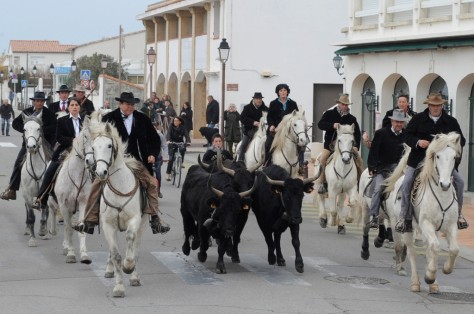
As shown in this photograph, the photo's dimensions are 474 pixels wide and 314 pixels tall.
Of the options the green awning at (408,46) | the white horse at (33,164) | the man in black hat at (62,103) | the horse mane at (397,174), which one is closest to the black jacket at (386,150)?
the horse mane at (397,174)

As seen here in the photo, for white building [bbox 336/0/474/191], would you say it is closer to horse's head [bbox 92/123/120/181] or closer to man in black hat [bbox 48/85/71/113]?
man in black hat [bbox 48/85/71/113]

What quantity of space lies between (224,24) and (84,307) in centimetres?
3801

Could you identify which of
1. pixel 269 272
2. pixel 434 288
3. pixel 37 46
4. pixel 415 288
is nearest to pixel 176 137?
pixel 269 272

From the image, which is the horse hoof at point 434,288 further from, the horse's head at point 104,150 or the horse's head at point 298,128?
the horse's head at point 298,128

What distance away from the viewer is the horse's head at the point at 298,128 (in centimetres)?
2055

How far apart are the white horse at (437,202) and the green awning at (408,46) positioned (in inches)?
516

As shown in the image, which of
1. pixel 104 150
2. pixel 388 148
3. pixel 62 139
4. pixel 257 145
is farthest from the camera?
pixel 257 145

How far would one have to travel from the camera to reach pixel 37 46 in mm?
168000

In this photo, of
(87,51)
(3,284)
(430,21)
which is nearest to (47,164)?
(3,284)

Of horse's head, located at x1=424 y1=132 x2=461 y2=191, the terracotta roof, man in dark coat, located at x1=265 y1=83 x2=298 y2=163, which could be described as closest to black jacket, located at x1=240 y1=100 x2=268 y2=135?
man in dark coat, located at x1=265 y1=83 x2=298 y2=163

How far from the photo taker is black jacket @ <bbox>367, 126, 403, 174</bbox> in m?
16.5

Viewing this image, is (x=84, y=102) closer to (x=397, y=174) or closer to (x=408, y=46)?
(x=397, y=174)

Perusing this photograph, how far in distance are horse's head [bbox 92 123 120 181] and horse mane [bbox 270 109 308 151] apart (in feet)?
26.0

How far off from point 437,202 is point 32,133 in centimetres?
693
